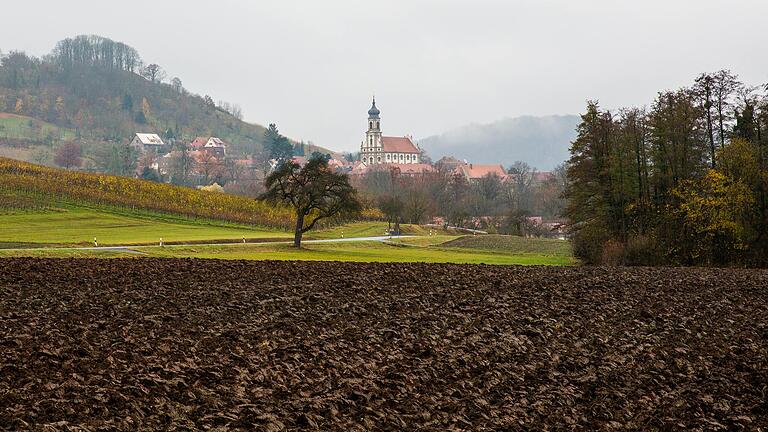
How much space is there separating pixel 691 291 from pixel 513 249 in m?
47.6

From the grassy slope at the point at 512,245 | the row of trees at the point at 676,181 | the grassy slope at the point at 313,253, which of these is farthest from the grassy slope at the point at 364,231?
the row of trees at the point at 676,181

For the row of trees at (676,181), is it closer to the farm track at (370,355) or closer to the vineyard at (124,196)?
the farm track at (370,355)

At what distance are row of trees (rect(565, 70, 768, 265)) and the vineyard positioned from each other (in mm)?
40367

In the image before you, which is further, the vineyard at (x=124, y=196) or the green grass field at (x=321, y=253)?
the vineyard at (x=124, y=196)

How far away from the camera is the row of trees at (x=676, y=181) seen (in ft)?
169

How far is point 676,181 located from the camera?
57.1m

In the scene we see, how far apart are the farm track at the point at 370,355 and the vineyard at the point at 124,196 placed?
60937 millimetres

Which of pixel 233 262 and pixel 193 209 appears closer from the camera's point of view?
pixel 233 262

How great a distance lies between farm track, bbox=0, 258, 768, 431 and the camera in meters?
12.8

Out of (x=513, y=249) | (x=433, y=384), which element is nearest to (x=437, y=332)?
(x=433, y=384)

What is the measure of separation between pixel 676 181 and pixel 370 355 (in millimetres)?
45521

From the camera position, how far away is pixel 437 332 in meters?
20.6

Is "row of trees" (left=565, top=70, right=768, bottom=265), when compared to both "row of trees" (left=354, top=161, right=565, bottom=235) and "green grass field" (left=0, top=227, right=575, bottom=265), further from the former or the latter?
"row of trees" (left=354, top=161, right=565, bottom=235)

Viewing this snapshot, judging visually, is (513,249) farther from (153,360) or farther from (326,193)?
(153,360)
